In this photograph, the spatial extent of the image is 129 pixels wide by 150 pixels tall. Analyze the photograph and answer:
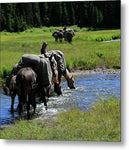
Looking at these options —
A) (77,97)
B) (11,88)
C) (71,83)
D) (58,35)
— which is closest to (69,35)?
(58,35)

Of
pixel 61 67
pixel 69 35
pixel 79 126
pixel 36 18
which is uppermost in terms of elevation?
pixel 36 18

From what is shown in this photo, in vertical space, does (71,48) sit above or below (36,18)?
below

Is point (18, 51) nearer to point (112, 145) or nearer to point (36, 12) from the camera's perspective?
point (36, 12)

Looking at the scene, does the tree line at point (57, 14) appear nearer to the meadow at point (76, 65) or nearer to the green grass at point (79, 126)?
the meadow at point (76, 65)

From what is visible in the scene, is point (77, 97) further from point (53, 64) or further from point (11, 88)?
point (11, 88)

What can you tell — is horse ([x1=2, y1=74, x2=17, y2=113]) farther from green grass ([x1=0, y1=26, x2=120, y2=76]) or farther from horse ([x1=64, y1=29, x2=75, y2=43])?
horse ([x1=64, y1=29, x2=75, y2=43])

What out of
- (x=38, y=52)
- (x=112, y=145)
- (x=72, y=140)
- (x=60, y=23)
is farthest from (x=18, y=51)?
(x=112, y=145)
